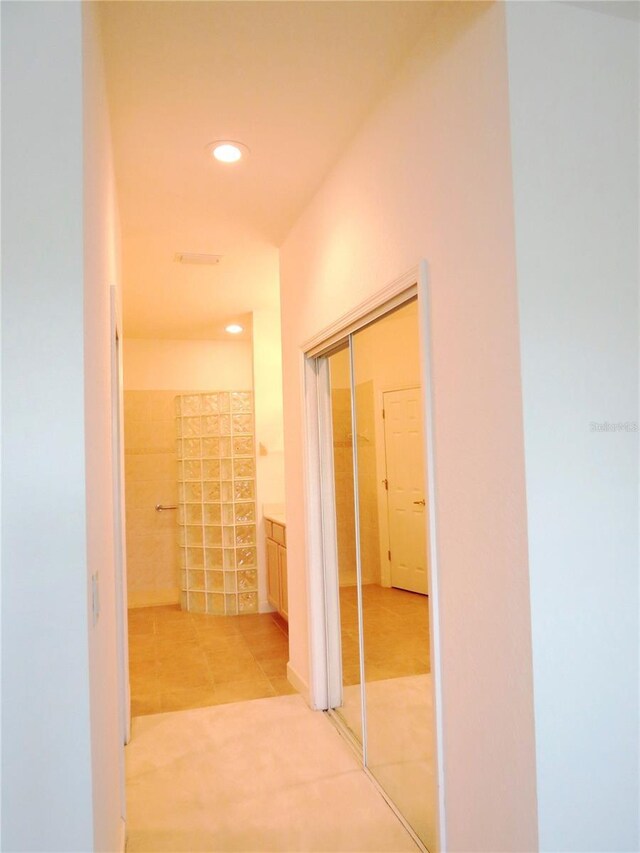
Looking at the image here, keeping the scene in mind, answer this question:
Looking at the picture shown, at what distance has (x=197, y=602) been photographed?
5664 millimetres

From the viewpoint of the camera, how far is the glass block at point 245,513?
5605 millimetres

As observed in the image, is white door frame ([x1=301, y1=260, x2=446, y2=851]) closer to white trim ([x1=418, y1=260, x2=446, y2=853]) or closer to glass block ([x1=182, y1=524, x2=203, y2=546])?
white trim ([x1=418, y1=260, x2=446, y2=853])

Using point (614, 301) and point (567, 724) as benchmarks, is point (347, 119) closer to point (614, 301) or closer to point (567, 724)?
point (614, 301)

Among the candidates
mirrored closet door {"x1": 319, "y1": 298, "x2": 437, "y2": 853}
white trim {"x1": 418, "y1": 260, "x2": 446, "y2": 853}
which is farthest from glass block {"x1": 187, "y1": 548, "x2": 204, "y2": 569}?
white trim {"x1": 418, "y1": 260, "x2": 446, "y2": 853}

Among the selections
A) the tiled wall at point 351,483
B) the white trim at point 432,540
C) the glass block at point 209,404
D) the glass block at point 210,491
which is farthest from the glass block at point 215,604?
the white trim at point 432,540

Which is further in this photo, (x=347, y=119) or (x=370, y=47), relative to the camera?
(x=347, y=119)

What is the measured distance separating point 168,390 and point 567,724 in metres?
5.58

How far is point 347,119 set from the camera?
2404 millimetres

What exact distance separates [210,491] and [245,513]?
1.32ft

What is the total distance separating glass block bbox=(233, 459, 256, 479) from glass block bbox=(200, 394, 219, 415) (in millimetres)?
524

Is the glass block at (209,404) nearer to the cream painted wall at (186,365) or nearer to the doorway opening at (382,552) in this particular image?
the cream painted wall at (186,365)

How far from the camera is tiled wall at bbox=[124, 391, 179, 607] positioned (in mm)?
6230

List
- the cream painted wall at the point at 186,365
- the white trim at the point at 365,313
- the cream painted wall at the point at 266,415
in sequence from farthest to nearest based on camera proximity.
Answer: the cream painted wall at the point at 186,365 → the cream painted wall at the point at 266,415 → the white trim at the point at 365,313

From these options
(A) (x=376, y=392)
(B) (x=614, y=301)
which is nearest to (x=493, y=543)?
(B) (x=614, y=301)
